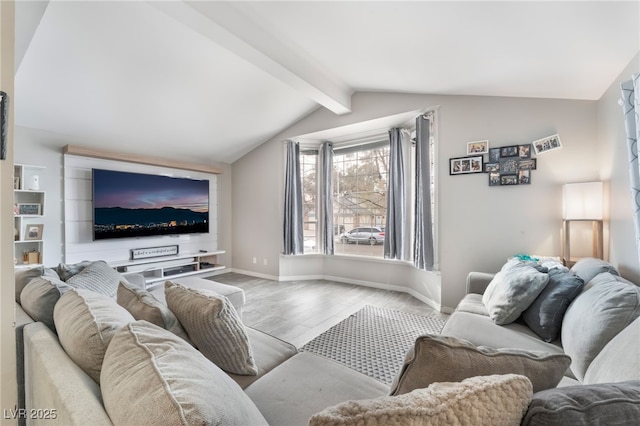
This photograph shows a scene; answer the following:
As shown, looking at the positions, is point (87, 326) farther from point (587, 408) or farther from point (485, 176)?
point (485, 176)

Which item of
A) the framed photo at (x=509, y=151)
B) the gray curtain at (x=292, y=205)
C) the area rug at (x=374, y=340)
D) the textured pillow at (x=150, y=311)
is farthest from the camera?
the gray curtain at (x=292, y=205)

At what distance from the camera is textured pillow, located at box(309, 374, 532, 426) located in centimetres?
46

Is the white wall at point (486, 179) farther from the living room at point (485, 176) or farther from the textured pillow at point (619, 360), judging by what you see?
the textured pillow at point (619, 360)

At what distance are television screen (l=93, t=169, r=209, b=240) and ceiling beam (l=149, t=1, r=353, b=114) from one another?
2.67m

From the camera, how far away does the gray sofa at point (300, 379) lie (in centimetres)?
54

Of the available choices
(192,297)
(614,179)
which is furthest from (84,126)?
(614,179)

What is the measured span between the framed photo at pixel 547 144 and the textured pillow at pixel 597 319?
160 centimetres

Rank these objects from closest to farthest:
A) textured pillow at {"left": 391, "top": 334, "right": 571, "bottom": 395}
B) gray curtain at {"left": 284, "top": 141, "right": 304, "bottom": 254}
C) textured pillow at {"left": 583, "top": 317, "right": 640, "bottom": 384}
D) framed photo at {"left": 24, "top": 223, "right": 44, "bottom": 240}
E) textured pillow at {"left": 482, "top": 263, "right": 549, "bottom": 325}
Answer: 1. textured pillow at {"left": 391, "top": 334, "right": 571, "bottom": 395}
2. textured pillow at {"left": 583, "top": 317, "right": 640, "bottom": 384}
3. textured pillow at {"left": 482, "top": 263, "right": 549, "bottom": 325}
4. framed photo at {"left": 24, "top": 223, "right": 44, "bottom": 240}
5. gray curtain at {"left": 284, "top": 141, "right": 304, "bottom": 254}

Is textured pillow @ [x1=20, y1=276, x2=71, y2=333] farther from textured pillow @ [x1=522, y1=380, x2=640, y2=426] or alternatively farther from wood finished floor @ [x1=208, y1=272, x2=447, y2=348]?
wood finished floor @ [x1=208, y1=272, x2=447, y2=348]

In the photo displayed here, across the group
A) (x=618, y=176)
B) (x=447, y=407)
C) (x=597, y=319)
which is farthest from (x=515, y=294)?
(x=447, y=407)

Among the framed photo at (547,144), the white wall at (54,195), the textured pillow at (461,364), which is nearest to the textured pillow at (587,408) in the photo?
the textured pillow at (461,364)

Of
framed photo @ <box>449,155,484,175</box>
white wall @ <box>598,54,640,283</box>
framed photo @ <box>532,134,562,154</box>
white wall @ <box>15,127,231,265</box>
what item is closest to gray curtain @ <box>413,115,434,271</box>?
framed photo @ <box>449,155,484,175</box>

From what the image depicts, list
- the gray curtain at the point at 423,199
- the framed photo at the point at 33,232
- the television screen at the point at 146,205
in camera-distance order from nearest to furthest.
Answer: the framed photo at the point at 33,232 → the gray curtain at the point at 423,199 → the television screen at the point at 146,205

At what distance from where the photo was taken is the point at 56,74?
254 cm
